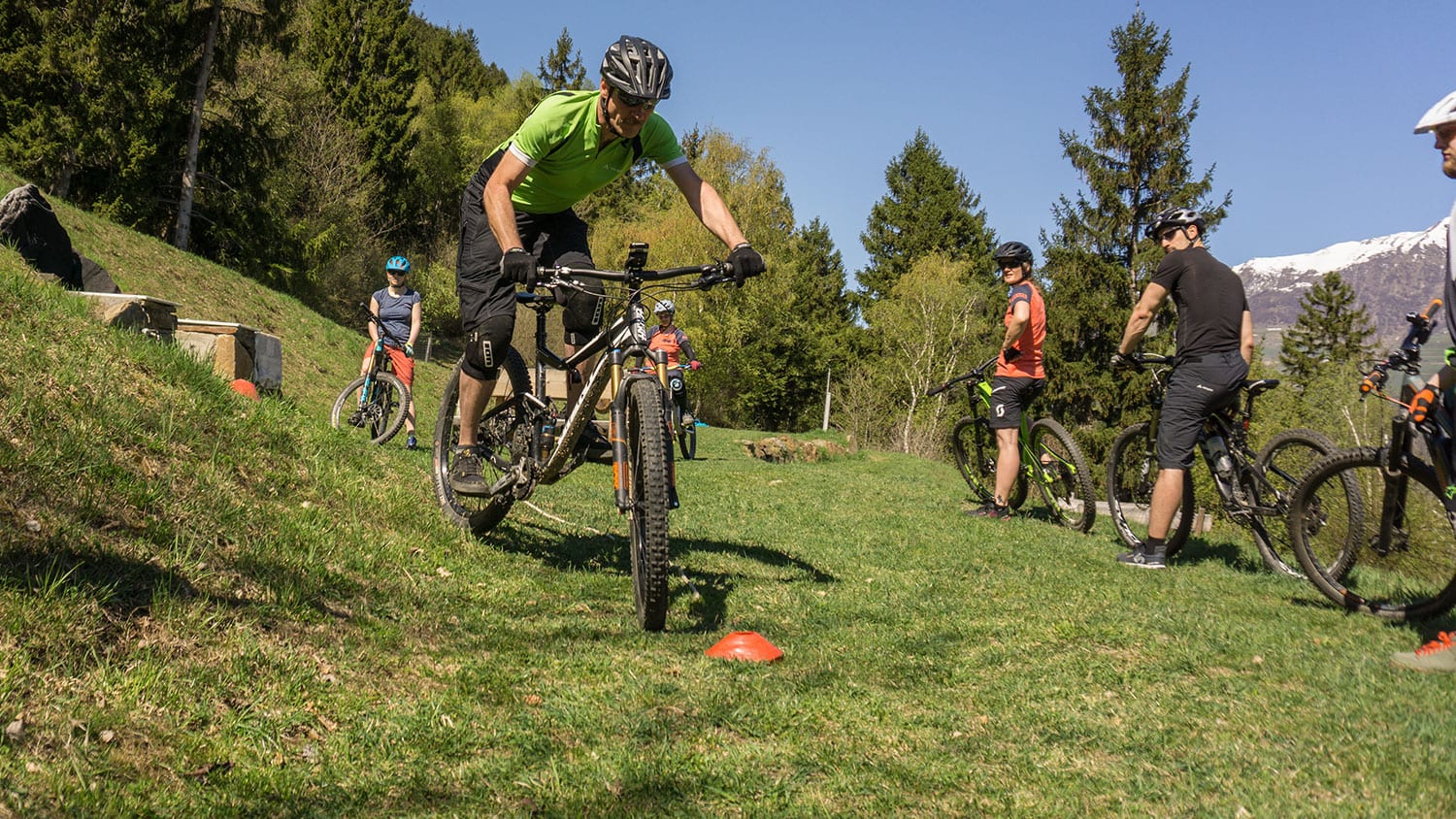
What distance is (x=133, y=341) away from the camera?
539cm

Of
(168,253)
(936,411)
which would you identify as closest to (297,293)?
(168,253)

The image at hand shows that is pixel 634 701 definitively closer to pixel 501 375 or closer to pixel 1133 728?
pixel 1133 728

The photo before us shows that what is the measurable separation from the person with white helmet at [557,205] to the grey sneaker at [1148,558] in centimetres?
365

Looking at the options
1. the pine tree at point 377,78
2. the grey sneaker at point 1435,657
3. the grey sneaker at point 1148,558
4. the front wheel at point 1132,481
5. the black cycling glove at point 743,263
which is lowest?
the grey sneaker at point 1148,558

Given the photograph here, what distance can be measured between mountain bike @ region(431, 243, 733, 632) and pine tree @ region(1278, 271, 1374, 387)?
72.5 m

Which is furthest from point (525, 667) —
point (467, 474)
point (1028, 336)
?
point (1028, 336)

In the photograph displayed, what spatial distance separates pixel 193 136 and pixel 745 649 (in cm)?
2811

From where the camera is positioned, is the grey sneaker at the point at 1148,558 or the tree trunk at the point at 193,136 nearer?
the grey sneaker at the point at 1148,558

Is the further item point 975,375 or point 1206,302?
point 975,375

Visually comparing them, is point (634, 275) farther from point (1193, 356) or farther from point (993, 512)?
point (993, 512)

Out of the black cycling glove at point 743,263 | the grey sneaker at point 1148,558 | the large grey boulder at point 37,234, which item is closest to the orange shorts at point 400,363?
the large grey boulder at point 37,234

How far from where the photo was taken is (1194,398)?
240 inches

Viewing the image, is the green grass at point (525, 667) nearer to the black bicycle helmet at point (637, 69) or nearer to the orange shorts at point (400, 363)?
the black bicycle helmet at point (637, 69)

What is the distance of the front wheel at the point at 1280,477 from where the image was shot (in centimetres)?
565
